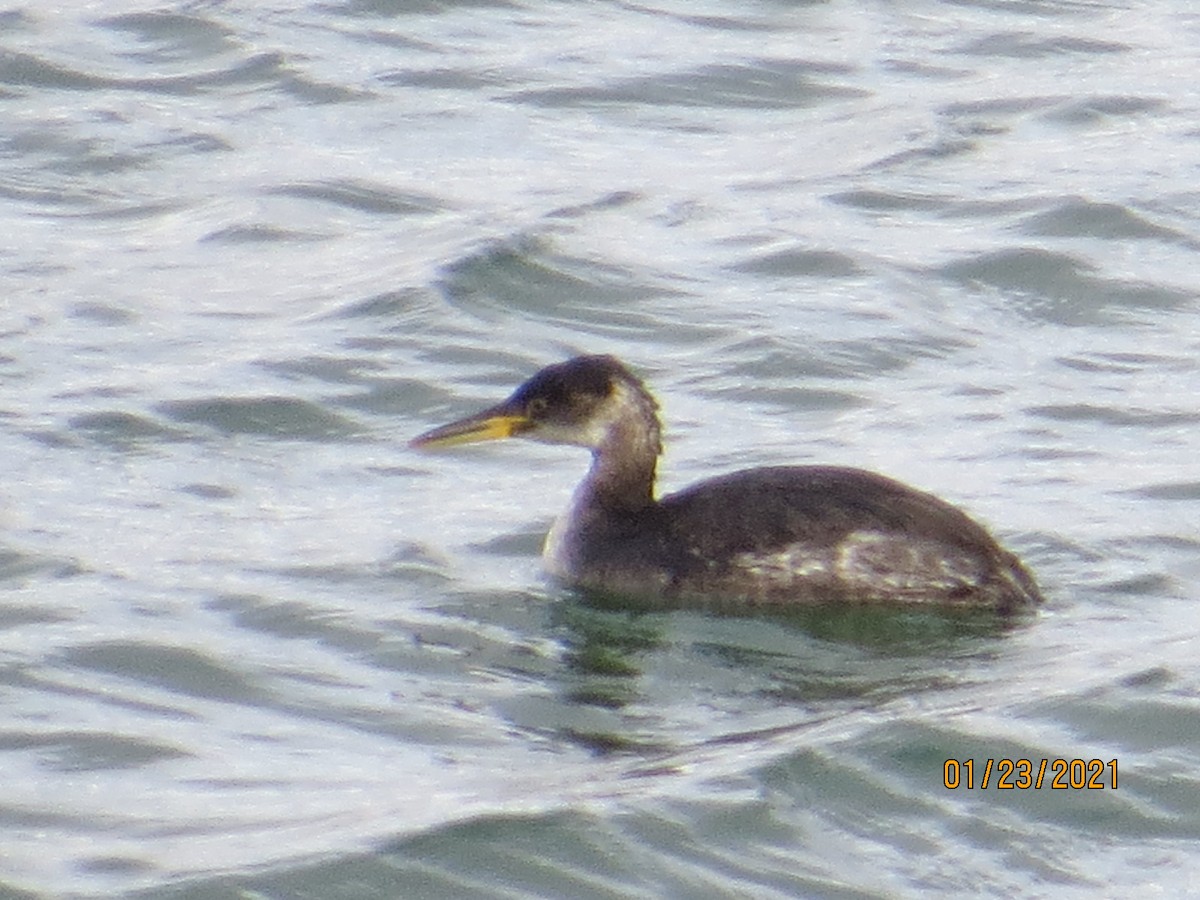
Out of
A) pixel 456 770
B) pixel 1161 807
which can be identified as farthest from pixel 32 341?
pixel 1161 807

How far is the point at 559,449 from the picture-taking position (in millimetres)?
11391

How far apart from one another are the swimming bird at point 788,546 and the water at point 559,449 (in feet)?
0.44

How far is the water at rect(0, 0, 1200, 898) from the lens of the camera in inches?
297

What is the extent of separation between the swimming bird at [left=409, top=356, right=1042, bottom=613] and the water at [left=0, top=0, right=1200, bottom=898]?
13cm

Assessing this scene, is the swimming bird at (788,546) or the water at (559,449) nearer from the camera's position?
the water at (559,449)

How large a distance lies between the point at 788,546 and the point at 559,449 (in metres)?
2.13

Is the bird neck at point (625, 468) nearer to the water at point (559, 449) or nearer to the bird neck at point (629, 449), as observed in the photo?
the bird neck at point (629, 449)

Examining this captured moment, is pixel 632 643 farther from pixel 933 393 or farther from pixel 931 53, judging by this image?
pixel 931 53
